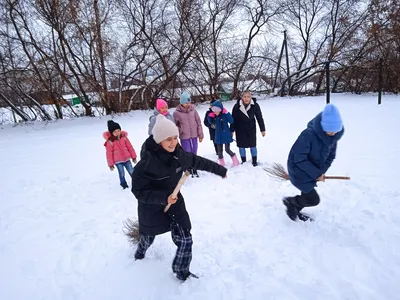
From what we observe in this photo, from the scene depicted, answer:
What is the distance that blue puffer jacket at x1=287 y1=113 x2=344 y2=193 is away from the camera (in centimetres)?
278

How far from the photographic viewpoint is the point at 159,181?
225 cm

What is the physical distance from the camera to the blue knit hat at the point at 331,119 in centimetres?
260

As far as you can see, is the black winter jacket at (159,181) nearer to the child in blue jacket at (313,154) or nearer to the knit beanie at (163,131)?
the knit beanie at (163,131)

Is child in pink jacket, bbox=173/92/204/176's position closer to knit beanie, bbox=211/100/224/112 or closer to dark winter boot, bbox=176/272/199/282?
knit beanie, bbox=211/100/224/112

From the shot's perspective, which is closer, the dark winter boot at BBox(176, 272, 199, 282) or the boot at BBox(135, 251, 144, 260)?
the dark winter boot at BBox(176, 272, 199, 282)

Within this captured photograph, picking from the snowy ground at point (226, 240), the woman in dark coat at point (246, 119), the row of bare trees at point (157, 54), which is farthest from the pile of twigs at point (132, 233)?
the row of bare trees at point (157, 54)

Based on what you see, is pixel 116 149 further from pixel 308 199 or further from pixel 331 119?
pixel 331 119

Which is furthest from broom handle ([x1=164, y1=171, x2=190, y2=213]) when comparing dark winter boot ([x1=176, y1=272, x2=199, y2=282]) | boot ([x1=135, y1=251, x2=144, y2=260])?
boot ([x1=135, y1=251, x2=144, y2=260])

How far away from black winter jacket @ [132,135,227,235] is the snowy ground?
0.63 m

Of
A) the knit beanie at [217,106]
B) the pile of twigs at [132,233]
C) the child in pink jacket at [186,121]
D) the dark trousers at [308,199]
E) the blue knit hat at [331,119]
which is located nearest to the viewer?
the blue knit hat at [331,119]

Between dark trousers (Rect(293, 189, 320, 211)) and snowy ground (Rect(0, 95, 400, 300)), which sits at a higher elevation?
dark trousers (Rect(293, 189, 320, 211))

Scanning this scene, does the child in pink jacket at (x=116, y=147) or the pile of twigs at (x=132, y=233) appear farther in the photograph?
the child in pink jacket at (x=116, y=147)

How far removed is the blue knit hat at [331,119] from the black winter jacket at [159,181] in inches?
47.6

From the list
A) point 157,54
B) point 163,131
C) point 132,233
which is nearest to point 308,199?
point 163,131
